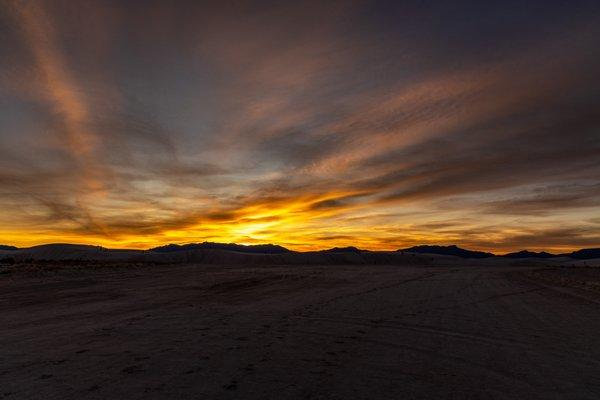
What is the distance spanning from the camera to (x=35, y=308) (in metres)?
15.7

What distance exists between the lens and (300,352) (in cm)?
816

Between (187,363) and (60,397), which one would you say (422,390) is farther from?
(60,397)

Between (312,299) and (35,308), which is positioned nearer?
(35,308)

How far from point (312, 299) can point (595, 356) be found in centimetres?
1079

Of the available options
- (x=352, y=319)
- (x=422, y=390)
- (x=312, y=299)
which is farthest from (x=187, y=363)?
(x=312, y=299)

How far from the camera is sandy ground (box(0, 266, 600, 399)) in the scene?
607 cm

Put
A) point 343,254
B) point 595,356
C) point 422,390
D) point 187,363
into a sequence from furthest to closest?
1. point 343,254
2. point 595,356
3. point 187,363
4. point 422,390

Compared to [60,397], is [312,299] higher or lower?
higher

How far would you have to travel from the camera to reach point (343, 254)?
4889 inches

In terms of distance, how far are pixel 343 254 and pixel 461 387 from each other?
119 metres

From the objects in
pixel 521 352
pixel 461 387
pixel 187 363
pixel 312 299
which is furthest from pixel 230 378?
pixel 312 299

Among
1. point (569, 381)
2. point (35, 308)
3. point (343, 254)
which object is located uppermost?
point (343, 254)

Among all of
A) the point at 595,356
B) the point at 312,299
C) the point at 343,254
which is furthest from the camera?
the point at 343,254

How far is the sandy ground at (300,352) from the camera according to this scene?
6.07 m
